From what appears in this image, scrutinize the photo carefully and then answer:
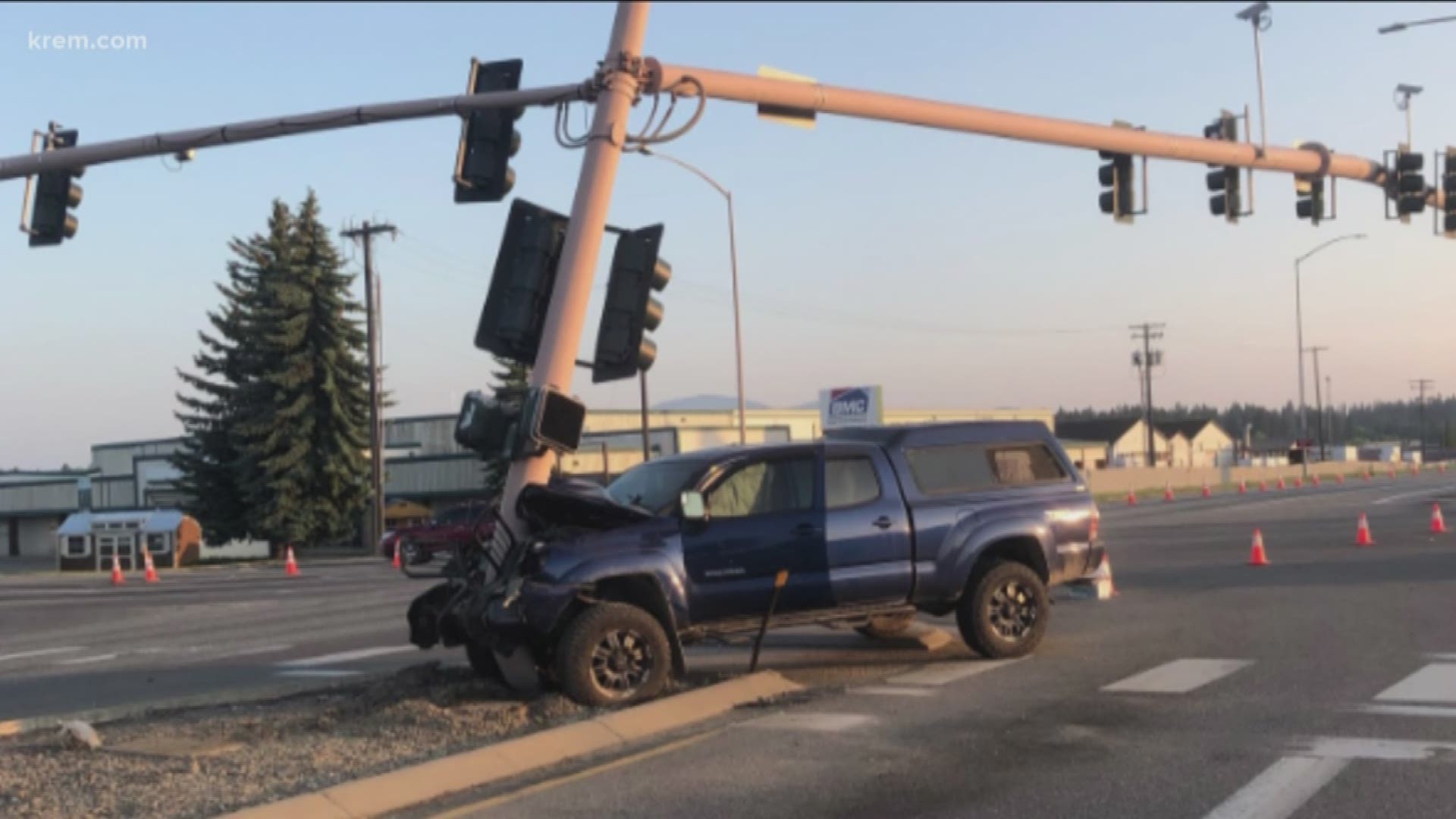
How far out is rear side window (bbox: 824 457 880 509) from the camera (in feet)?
36.5

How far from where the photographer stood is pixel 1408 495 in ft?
167

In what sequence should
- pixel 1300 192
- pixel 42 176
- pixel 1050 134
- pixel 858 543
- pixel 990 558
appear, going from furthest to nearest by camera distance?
pixel 1300 192 → pixel 42 176 → pixel 1050 134 → pixel 990 558 → pixel 858 543

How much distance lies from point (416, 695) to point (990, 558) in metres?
4.79

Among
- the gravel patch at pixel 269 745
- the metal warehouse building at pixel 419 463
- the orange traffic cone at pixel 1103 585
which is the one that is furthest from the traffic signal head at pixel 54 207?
the metal warehouse building at pixel 419 463

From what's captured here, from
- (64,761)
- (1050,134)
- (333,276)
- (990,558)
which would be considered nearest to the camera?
(64,761)

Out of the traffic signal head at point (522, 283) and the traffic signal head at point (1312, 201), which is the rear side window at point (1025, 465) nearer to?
the traffic signal head at point (522, 283)

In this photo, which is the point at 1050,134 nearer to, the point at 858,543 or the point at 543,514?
the point at 858,543

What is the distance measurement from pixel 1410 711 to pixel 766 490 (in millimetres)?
4619

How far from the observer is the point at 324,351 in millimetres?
51281

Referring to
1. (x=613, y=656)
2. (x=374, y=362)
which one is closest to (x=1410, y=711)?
(x=613, y=656)

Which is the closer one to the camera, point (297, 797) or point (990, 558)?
point (297, 797)

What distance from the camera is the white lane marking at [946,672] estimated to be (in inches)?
430

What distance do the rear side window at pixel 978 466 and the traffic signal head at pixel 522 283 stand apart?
10.6 feet

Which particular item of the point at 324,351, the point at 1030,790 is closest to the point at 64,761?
the point at 1030,790
